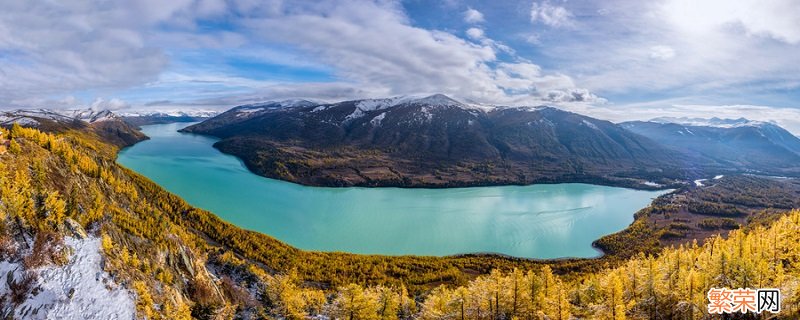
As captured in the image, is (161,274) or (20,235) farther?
(161,274)

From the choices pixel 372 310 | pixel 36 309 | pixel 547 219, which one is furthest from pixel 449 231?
pixel 36 309

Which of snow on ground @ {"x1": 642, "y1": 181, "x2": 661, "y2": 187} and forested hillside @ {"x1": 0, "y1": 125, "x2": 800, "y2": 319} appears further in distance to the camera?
snow on ground @ {"x1": 642, "y1": 181, "x2": 661, "y2": 187}

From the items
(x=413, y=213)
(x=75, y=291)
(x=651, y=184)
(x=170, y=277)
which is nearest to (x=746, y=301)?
(x=170, y=277)

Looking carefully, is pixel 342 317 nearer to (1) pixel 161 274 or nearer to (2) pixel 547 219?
(1) pixel 161 274

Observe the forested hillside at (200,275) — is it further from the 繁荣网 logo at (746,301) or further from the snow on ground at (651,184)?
the snow on ground at (651,184)

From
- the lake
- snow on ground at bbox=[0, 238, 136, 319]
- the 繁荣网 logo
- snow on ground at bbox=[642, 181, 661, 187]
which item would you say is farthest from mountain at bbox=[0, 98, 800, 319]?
snow on ground at bbox=[642, 181, 661, 187]

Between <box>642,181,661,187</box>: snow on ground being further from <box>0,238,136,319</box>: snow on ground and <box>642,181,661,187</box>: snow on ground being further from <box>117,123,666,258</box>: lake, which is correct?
<box>0,238,136,319</box>: snow on ground
